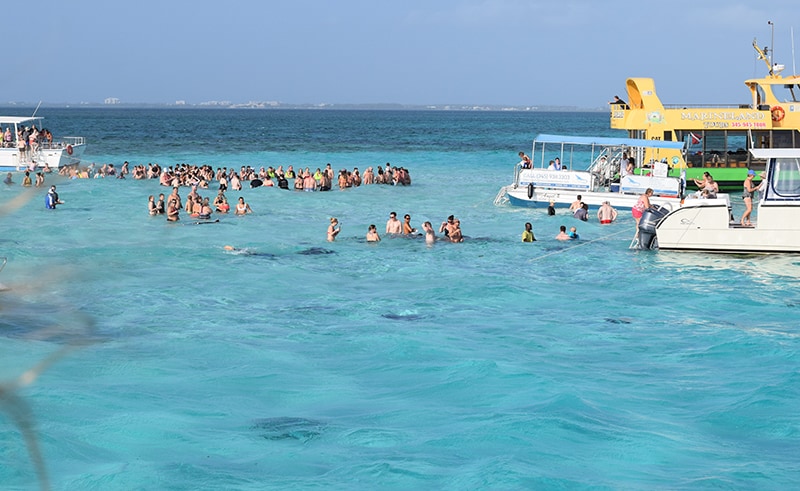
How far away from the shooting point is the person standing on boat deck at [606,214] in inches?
1070

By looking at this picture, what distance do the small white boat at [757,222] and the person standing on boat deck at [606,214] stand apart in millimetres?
5475

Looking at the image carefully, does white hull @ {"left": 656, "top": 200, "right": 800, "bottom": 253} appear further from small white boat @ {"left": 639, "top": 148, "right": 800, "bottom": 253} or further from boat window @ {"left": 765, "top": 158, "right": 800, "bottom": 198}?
boat window @ {"left": 765, "top": 158, "right": 800, "bottom": 198}

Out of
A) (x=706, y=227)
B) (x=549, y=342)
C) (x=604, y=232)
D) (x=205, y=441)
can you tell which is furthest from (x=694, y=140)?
(x=205, y=441)

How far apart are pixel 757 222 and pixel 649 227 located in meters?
2.51

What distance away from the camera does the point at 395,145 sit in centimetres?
8144

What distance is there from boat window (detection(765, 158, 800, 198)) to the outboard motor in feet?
8.85

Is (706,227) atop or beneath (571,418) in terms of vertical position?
atop

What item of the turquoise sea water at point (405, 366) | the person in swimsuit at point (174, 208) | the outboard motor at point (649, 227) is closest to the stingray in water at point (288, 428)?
the turquoise sea water at point (405, 366)

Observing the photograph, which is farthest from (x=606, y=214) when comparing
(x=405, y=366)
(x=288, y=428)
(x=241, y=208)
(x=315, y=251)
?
(x=288, y=428)

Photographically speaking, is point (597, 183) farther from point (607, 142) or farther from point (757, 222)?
point (757, 222)

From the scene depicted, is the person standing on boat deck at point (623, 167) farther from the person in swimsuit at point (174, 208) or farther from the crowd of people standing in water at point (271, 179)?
the person in swimsuit at point (174, 208)

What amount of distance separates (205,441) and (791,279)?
13889mm

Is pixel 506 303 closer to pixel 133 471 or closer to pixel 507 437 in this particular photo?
pixel 507 437

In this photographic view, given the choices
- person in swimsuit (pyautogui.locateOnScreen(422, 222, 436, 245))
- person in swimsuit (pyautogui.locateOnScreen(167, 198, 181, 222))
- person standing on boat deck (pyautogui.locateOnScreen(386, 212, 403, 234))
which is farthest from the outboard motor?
person in swimsuit (pyautogui.locateOnScreen(167, 198, 181, 222))
